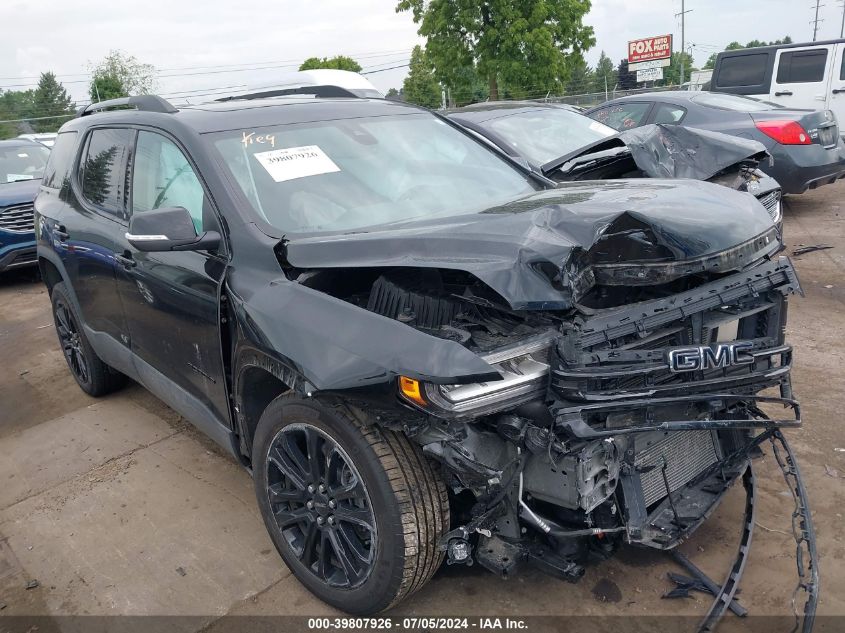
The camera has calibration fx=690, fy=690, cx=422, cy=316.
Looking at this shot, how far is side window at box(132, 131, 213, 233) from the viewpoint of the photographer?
3.08m

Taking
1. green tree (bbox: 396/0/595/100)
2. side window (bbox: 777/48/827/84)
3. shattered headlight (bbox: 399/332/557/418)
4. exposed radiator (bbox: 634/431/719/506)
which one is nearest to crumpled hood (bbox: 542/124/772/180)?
exposed radiator (bbox: 634/431/719/506)

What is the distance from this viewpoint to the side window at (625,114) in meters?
8.77

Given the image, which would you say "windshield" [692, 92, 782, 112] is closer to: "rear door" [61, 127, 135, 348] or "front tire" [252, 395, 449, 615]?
"rear door" [61, 127, 135, 348]

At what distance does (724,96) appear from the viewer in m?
8.91

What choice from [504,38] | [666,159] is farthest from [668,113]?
[504,38]

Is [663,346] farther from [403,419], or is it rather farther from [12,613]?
[12,613]

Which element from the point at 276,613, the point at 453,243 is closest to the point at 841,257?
the point at 453,243

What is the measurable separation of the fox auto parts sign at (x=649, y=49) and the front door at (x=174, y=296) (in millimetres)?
54748

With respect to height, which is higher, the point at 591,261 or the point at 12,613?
the point at 591,261

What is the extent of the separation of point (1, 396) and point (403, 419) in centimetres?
451

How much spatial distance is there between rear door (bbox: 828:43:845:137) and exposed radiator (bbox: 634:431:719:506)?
1118cm

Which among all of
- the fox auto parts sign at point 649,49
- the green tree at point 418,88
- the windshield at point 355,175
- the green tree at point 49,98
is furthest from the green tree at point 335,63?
the windshield at point 355,175

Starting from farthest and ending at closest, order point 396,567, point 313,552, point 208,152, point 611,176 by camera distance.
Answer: point 611,176, point 208,152, point 313,552, point 396,567

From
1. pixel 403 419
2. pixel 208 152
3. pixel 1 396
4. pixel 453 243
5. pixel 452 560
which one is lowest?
pixel 1 396
